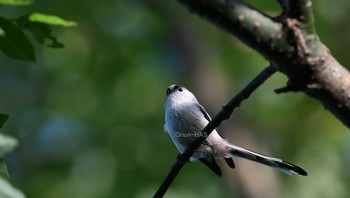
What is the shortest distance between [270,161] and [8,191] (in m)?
2.73

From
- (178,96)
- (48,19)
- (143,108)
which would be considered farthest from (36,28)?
(143,108)

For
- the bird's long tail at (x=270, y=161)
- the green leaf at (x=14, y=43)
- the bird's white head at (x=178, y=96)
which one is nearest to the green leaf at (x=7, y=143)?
the green leaf at (x=14, y=43)

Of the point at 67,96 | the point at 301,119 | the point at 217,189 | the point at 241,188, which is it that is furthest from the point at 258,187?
the point at 67,96

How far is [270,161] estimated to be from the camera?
12.2 feet

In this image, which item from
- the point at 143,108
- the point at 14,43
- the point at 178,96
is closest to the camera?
the point at 14,43

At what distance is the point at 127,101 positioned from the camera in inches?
402

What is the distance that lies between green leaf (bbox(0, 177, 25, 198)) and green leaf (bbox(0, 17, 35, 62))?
1.88 ft

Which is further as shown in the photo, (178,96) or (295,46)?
(178,96)

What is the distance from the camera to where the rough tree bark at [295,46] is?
1326 millimetres

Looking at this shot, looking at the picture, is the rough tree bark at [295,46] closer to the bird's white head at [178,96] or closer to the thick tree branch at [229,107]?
the thick tree branch at [229,107]


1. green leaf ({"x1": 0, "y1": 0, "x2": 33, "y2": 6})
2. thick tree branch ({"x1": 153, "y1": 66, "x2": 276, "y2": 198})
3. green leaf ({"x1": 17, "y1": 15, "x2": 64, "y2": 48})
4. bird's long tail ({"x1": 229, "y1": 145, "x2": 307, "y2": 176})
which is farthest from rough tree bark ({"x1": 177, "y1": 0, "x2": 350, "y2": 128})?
bird's long tail ({"x1": 229, "y1": 145, "x2": 307, "y2": 176})

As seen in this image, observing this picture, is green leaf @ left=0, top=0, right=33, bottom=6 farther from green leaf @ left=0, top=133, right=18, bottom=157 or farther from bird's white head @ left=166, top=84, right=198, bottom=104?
bird's white head @ left=166, top=84, right=198, bottom=104

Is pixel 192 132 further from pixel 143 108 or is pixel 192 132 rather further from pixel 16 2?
pixel 143 108

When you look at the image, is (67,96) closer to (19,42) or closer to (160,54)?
(160,54)
